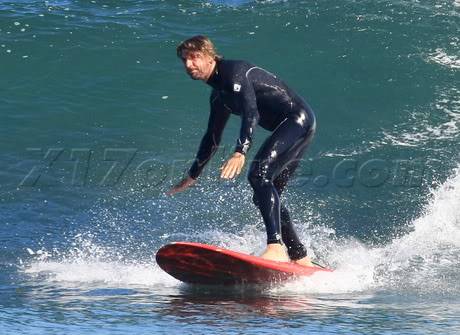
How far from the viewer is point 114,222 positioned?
978 centimetres

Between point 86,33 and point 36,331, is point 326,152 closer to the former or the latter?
point 86,33

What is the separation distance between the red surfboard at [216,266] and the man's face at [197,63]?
131 centimetres

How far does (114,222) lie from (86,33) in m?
5.99

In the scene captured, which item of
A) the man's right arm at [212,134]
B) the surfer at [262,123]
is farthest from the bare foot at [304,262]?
the man's right arm at [212,134]

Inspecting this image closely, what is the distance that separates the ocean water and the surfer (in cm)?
56

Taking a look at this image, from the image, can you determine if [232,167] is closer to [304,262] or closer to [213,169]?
[304,262]

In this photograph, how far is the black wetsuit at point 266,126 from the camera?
7047mm

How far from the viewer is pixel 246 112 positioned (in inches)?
274

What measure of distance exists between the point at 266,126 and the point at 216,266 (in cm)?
138

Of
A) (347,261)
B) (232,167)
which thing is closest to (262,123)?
(232,167)

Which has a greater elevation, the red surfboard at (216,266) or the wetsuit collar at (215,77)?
the wetsuit collar at (215,77)

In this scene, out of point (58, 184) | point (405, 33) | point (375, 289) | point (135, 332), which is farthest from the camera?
point (405, 33)

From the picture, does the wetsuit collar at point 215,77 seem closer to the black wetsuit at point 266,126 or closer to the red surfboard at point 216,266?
the black wetsuit at point 266,126

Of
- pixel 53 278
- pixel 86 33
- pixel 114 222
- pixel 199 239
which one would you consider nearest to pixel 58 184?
pixel 114 222
